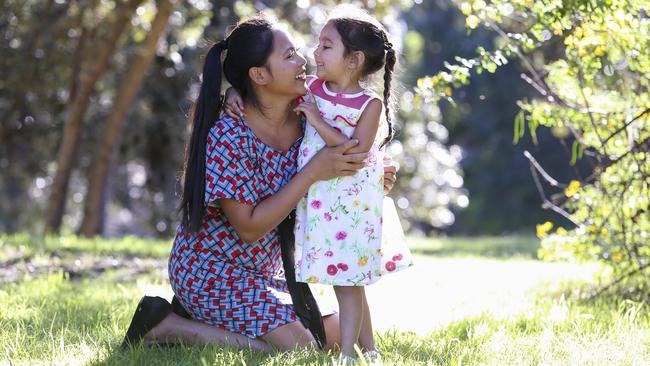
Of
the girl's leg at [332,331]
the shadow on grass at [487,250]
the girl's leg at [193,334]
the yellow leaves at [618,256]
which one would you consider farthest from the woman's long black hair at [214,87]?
the shadow on grass at [487,250]

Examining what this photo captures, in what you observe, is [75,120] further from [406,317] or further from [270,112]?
[270,112]

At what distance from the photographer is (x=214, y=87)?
155 inches

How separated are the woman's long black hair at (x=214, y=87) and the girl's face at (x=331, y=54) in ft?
0.93

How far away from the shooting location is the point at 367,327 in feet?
12.3

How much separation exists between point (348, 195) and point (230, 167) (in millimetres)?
494

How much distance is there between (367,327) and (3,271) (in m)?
3.85

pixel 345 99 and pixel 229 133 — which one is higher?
pixel 345 99

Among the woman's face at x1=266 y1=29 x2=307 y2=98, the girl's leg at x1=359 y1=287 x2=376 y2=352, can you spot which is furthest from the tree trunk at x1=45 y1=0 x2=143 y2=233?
the girl's leg at x1=359 y1=287 x2=376 y2=352

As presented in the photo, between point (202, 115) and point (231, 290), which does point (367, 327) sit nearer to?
point (231, 290)

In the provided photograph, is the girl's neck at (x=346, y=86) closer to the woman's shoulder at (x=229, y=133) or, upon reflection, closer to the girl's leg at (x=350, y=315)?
the woman's shoulder at (x=229, y=133)

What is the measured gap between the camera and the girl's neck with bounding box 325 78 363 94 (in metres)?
3.78

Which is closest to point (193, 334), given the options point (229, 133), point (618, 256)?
point (229, 133)

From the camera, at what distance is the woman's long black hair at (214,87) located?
379 centimetres

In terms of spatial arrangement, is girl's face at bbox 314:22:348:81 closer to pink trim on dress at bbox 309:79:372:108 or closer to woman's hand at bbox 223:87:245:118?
pink trim on dress at bbox 309:79:372:108
